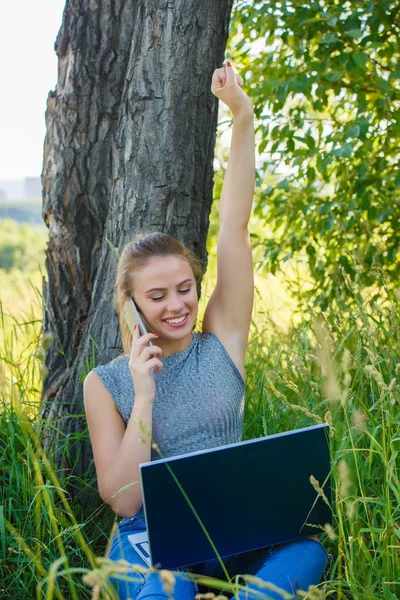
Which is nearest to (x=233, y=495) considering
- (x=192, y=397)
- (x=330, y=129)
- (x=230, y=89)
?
(x=192, y=397)

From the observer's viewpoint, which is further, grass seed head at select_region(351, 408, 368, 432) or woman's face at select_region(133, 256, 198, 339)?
woman's face at select_region(133, 256, 198, 339)

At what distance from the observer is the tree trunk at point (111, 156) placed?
293 cm

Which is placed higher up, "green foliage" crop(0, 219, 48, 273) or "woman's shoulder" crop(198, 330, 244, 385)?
"green foliage" crop(0, 219, 48, 273)

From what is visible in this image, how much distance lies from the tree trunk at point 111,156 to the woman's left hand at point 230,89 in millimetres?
482

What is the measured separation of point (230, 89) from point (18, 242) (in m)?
26.1

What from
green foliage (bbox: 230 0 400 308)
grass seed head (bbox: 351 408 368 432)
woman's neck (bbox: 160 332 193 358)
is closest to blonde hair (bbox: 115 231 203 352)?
woman's neck (bbox: 160 332 193 358)

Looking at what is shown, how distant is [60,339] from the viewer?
3.29 meters

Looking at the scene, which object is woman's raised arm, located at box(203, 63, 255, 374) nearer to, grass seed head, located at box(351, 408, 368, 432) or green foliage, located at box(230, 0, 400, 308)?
grass seed head, located at box(351, 408, 368, 432)

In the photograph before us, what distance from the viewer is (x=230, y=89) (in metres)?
2.45

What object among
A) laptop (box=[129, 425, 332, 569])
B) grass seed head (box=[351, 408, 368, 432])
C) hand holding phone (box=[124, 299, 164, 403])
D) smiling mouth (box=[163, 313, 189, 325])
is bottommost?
laptop (box=[129, 425, 332, 569])

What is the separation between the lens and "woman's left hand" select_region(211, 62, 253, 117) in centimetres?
245

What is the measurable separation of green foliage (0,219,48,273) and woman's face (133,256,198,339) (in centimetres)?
2003

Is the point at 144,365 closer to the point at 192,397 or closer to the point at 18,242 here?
the point at 192,397

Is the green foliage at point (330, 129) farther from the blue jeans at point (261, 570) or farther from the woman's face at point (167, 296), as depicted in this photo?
the blue jeans at point (261, 570)
